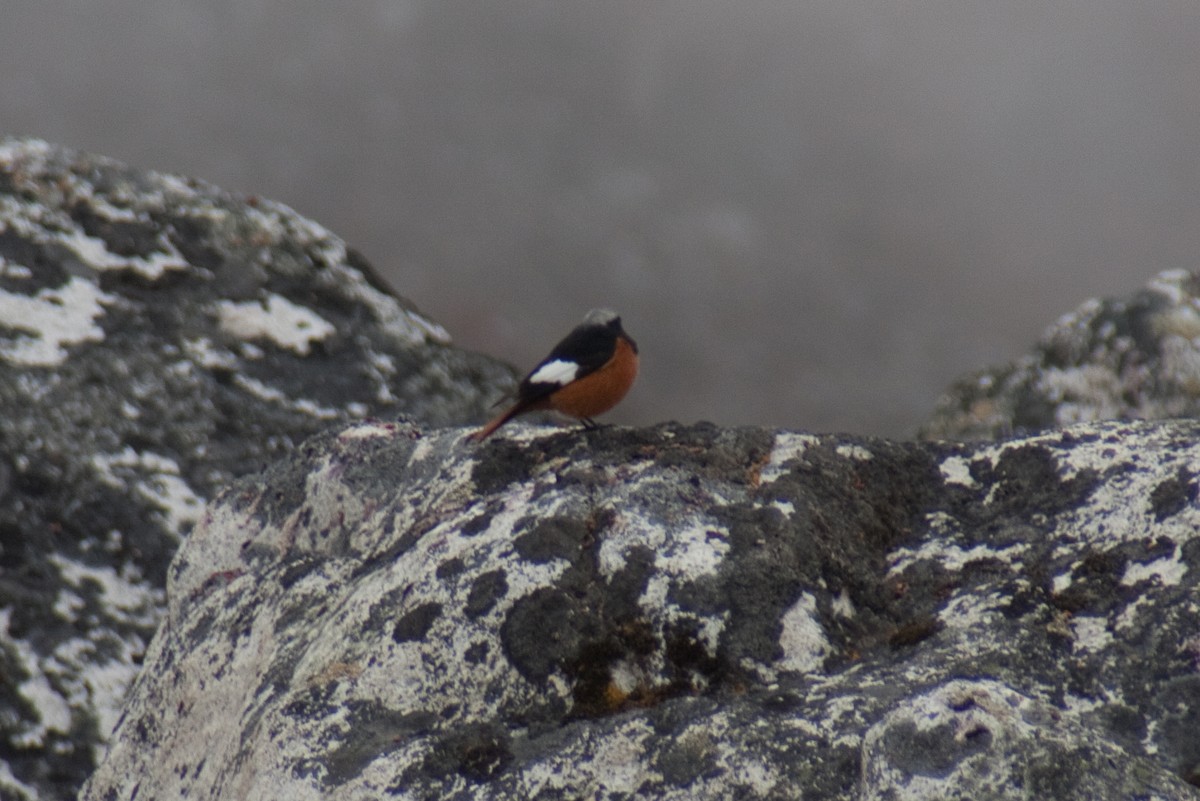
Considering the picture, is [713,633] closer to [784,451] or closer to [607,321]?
[784,451]

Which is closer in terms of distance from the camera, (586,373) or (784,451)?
(784,451)

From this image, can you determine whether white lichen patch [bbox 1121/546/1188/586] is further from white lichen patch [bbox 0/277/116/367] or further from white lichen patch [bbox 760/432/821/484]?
white lichen patch [bbox 0/277/116/367]

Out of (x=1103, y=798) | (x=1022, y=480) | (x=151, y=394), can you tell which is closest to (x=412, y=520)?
(x=1022, y=480)

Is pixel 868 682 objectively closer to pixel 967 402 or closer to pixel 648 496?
pixel 648 496

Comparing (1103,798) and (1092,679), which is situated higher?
(1092,679)

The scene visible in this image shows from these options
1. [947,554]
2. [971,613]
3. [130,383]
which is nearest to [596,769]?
[971,613]

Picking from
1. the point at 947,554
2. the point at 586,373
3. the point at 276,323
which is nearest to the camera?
the point at 947,554
